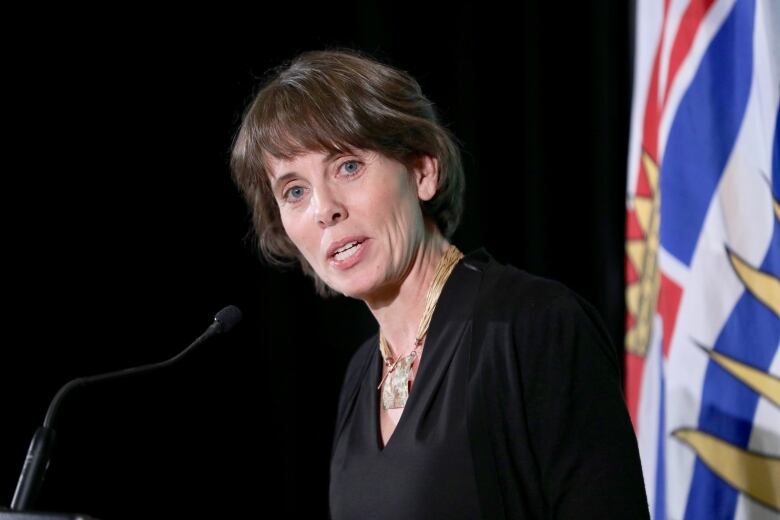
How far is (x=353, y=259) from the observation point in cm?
165

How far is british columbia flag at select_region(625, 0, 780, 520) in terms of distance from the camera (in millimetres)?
1595

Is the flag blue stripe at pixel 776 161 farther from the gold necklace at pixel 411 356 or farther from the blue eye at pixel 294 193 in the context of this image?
the blue eye at pixel 294 193

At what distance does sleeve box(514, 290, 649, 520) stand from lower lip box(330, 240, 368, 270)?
13.2 inches

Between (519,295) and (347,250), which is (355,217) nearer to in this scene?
(347,250)

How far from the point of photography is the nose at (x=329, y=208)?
164 cm

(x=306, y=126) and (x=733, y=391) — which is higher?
(x=306, y=126)

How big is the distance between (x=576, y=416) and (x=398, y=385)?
433 mm

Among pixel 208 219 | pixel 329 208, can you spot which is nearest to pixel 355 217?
pixel 329 208

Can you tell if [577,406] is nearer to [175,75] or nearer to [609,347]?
[609,347]

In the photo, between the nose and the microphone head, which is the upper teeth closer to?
the nose

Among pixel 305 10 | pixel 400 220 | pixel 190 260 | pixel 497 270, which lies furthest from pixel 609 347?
pixel 305 10

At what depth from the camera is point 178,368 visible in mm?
2736

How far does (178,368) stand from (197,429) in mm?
188

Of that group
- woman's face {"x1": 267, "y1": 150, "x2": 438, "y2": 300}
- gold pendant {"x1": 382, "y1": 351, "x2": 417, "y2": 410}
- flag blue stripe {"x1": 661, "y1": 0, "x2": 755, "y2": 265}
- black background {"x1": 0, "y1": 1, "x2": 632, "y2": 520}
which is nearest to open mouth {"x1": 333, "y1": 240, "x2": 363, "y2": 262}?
woman's face {"x1": 267, "y1": 150, "x2": 438, "y2": 300}
